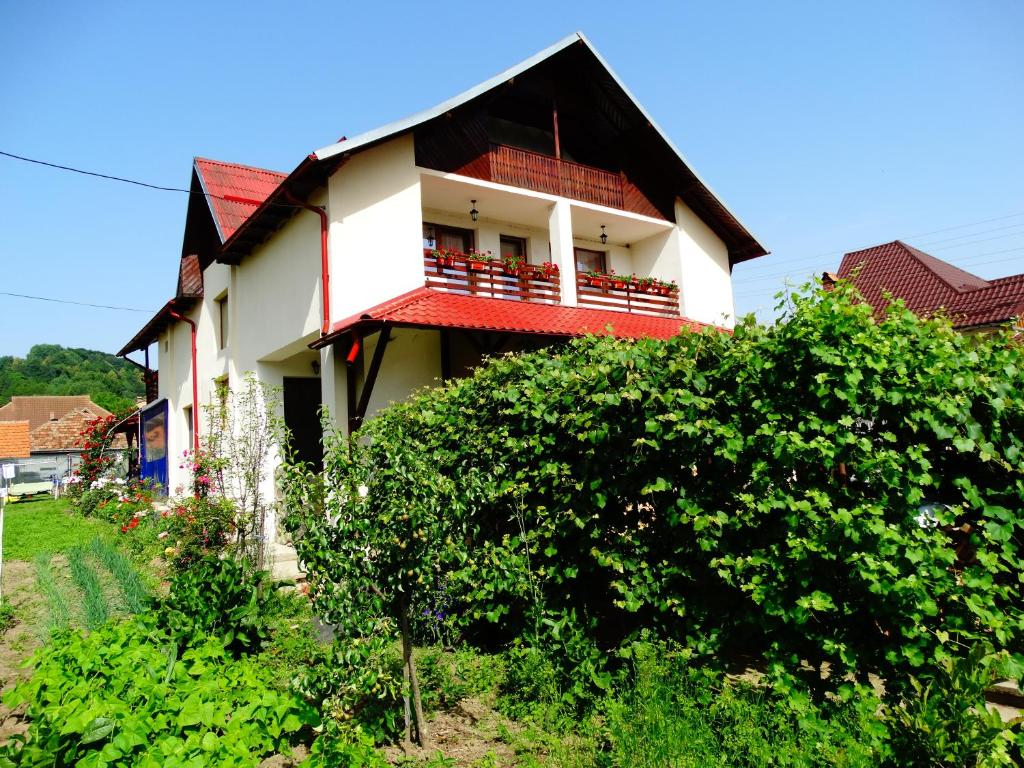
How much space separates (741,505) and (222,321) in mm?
14494

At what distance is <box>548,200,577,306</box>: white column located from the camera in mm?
12516

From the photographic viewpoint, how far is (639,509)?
4562 millimetres

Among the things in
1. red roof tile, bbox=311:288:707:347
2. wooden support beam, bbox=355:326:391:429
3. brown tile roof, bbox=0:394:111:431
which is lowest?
wooden support beam, bbox=355:326:391:429

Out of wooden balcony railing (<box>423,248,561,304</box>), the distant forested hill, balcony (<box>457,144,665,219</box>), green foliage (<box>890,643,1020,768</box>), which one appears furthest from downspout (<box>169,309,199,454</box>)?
the distant forested hill

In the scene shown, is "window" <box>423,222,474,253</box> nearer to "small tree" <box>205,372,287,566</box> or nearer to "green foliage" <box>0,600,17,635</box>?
"small tree" <box>205,372,287,566</box>

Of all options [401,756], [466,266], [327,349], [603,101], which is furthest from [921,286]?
[401,756]

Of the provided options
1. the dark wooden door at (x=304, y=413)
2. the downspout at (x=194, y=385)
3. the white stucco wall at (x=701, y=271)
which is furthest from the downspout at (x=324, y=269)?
the white stucco wall at (x=701, y=271)

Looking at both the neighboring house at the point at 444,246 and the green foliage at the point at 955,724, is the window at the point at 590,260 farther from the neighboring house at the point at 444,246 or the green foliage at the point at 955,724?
the green foliage at the point at 955,724

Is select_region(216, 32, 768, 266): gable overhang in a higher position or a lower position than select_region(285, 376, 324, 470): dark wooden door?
higher

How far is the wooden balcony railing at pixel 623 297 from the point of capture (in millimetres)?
13327

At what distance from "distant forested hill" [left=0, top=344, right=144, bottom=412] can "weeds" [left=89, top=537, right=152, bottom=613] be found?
64.1 m

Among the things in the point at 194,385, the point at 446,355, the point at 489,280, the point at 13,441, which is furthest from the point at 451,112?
the point at 13,441

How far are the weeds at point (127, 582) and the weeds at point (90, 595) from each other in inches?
7.8

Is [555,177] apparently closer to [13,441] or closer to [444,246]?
[444,246]
